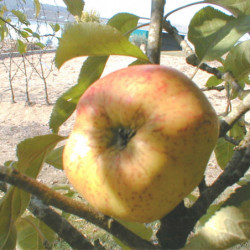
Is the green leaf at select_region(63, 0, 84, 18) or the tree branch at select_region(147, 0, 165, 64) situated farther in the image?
the green leaf at select_region(63, 0, 84, 18)

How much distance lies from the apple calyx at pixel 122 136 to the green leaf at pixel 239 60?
0.47 meters

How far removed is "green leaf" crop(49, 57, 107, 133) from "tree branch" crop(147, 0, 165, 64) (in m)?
0.14

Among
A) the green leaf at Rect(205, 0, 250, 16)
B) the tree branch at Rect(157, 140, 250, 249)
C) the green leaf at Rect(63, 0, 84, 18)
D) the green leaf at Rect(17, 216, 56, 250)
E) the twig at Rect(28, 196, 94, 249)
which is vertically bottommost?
the green leaf at Rect(17, 216, 56, 250)

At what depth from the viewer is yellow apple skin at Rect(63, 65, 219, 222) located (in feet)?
1.55

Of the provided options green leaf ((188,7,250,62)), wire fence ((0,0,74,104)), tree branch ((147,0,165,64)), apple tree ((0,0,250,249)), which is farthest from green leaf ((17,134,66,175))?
wire fence ((0,0,74,104))

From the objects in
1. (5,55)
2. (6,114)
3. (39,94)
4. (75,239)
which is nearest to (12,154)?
(6,114)

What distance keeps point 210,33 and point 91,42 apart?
0.33 meters

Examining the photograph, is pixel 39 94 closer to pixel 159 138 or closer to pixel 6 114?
pixel 6 114

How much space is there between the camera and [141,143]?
0.50 meters

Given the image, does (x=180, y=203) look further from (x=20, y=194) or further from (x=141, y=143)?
(x=20, y=194)

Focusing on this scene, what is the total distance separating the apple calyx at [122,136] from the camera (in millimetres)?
538

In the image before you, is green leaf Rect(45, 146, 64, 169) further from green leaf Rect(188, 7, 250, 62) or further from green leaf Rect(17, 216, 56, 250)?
green leaf Rect(188, 7, 250, 62)

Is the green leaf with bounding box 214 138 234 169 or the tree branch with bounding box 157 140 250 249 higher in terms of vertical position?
the tree branch with bounding box 157 140 250 249

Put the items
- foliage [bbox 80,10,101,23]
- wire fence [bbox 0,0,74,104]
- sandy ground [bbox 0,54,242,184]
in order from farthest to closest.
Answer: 1. foliage [bbox 80,10,101,23]
2. wire fence [bbox 0,0,74,104]
3. sandy ground [bbox 0,54,242,184]
